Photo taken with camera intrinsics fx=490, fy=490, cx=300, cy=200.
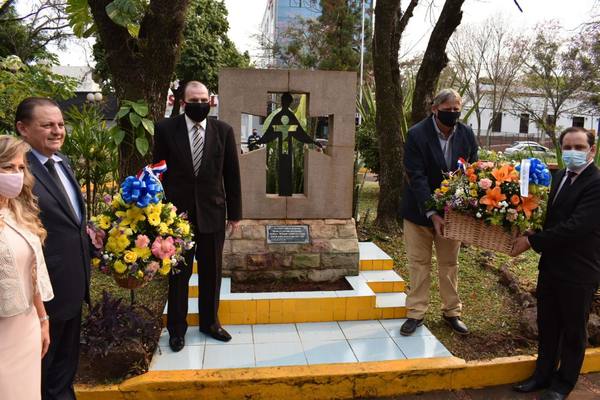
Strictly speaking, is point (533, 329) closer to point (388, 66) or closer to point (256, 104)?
point (256, 104)

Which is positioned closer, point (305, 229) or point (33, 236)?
point (33, 236)

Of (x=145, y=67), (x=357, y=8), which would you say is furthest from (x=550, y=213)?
(x=357, y=8)

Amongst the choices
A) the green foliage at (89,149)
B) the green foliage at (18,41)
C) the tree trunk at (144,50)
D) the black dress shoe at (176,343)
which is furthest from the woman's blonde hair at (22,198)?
the green foliage at (18,41)

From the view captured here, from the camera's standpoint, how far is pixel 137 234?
3236 mm

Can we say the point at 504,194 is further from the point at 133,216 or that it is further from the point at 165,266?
the point at 133,216

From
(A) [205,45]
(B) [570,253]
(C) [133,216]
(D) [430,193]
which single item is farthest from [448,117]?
(A) [205,45]

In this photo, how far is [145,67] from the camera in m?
5.27

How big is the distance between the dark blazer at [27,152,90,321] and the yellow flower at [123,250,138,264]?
422 mm

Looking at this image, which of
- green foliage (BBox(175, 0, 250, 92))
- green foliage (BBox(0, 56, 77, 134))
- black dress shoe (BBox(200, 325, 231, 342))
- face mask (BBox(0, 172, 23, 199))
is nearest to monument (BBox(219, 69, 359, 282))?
black dress shoe (BBox(200, 325, 231, 342))

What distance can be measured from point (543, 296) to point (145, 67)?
4369 millimetres

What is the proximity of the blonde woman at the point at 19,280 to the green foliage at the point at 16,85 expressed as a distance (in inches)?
199

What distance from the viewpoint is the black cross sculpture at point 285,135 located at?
16.2 feet

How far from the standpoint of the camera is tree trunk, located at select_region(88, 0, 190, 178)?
203 inches

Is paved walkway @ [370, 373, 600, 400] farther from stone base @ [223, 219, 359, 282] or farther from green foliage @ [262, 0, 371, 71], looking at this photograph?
green foliage @ [262, 0, 371, 71]
